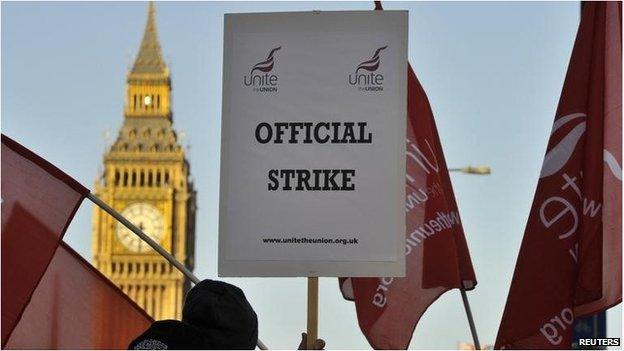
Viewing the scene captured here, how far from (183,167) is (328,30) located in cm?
13853

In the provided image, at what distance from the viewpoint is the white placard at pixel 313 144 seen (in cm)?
848

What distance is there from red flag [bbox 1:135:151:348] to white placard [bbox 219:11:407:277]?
167 centimetres

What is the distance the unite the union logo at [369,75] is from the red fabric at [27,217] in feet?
7.14

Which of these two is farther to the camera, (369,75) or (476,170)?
(476,170)

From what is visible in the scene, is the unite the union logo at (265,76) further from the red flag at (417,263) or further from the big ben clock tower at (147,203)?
the big ben clock tower at (147,203)

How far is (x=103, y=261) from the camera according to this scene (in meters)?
146

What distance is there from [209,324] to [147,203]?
13956 cm

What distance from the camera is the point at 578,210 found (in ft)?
40.3

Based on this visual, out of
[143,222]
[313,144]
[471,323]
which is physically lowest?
[471,323]

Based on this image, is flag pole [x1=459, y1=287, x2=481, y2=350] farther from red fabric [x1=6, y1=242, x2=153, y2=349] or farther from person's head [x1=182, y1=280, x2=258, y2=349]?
person's head [x1=182, y1=280, x2=258, y2=349]

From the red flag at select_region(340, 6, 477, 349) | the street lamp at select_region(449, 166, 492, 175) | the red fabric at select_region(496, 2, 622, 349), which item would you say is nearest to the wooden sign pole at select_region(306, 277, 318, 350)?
the red fabric at select_region(496, 2, 622, 349)

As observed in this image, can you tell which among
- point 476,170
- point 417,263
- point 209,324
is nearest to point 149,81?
point 476,170

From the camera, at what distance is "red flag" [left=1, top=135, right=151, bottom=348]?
32.8 ft

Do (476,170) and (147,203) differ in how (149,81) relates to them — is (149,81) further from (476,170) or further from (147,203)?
(476,170)
